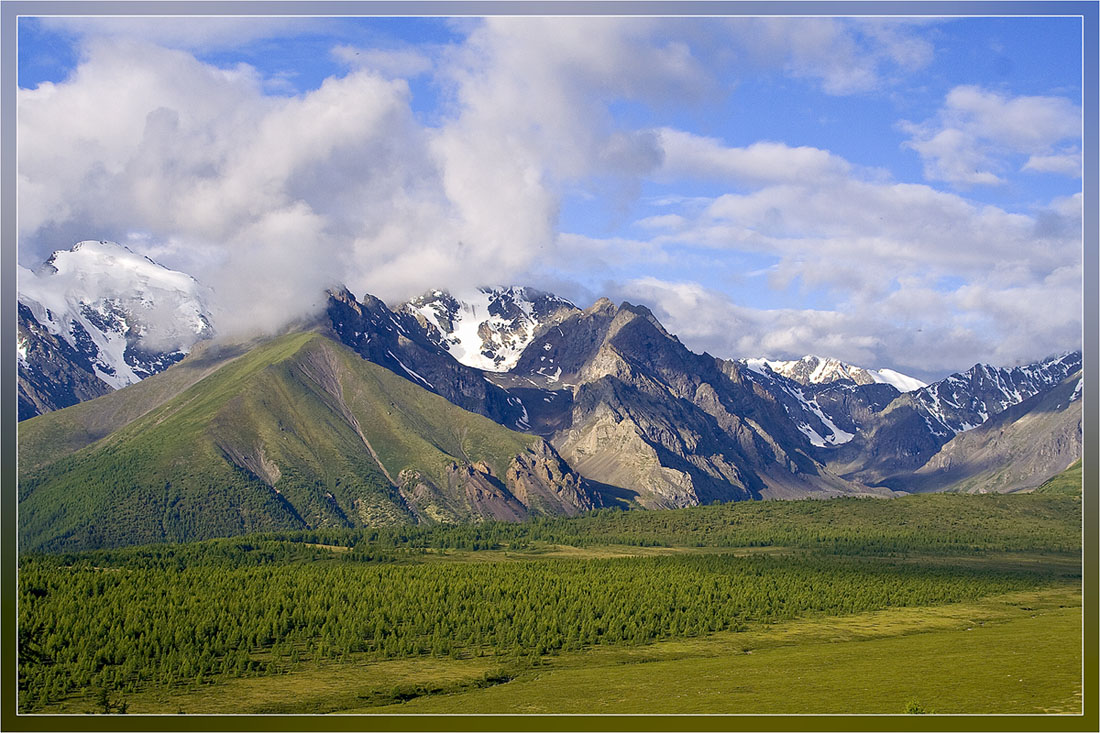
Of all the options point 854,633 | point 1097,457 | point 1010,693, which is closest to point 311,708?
point 1010,693

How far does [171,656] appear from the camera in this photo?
12606cm

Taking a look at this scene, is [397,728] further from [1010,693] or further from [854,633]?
[854,633]

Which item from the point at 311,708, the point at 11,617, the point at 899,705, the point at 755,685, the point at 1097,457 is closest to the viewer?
the point at 1097,457

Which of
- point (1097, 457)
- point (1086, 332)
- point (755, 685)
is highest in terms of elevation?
point (1086, 332)

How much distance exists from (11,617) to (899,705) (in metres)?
54.3

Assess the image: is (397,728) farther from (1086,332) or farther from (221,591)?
(221,591)

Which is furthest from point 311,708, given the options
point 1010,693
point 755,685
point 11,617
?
point 1010,693

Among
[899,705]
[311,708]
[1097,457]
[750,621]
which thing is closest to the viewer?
[1097,457]

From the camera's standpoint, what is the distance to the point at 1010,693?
75.6 metres

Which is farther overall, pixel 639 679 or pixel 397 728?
pixel 639 679

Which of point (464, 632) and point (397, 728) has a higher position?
point (397, 728)

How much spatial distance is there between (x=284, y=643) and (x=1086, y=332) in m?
117

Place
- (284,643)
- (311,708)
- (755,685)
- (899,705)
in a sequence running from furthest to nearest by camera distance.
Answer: (284,643), (311,708), (755,685), (899,705)

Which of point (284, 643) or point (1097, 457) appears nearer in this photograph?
point (1097, 457)
